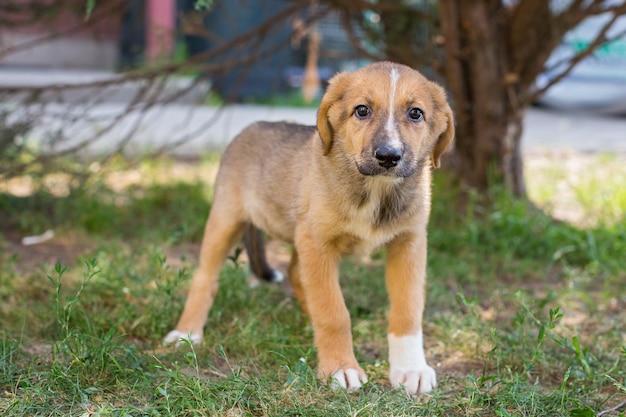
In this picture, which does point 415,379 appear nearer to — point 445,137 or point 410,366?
point 410,366

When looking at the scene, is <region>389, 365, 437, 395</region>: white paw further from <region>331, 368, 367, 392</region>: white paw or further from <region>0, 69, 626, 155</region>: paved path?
<region>0, 69, 626, 155</region>: paved path

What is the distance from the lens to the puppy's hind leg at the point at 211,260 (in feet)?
13.4

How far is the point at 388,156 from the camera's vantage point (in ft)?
10.5

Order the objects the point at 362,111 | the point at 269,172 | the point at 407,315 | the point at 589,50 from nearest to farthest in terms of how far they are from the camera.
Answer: the point at 362,111 → the point at 407,315 → the point at 269,172 → the point at 589,50

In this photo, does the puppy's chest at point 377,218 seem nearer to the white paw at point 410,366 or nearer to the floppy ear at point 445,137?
the floppy ear at point 445,137

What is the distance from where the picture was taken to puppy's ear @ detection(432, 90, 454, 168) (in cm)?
365

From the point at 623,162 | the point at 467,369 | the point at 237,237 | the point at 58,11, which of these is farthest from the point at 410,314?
the point at 623,162

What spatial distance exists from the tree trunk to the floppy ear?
220cm

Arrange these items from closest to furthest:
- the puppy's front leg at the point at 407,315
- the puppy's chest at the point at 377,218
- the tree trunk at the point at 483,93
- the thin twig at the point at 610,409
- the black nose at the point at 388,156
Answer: the thin twig at the point at 610,409, the black nose at the point at 388,156, the puppy's front leg at the point at 407,315, the puppy's chest at the point at 377,218, the tree trunk at the point at 483,93

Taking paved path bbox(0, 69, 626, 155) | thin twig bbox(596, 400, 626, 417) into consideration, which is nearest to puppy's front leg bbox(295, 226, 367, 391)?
thin twig bbox(596, 400, 626, 417)

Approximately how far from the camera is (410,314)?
358 cm

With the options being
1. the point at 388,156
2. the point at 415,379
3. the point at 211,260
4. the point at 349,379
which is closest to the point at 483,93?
the point at 211,260

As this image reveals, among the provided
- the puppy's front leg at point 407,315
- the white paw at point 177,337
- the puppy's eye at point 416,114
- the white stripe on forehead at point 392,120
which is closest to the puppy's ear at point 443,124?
the puppy's eye at point 416,114

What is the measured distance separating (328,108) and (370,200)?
0.45 m
